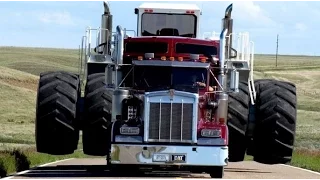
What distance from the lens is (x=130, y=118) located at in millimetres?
23219

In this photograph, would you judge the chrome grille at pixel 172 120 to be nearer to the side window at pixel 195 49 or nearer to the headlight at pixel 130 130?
the headlight at pixel 130 130

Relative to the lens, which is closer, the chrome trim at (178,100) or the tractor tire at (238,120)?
the chrome trim at (178,100)

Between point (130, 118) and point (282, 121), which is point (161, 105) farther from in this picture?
point (282, 121)

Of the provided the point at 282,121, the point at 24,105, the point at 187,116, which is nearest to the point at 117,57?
the point at 187,116

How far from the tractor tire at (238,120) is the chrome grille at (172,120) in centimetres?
243

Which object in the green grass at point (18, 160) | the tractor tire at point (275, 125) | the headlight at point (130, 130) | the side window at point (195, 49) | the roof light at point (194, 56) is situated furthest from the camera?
the green grass at point (18, 160)

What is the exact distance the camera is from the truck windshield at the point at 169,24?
90.3ft

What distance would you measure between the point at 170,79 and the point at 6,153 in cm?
717

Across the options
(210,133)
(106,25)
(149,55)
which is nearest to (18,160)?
(106,25)

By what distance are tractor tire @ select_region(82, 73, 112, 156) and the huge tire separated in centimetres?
36

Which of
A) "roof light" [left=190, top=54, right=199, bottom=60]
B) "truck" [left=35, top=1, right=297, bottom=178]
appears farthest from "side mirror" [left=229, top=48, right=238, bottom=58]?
"roof light" [left=190, top=54, right=199, bottom=60]

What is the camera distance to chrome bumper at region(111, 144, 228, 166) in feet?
73.1

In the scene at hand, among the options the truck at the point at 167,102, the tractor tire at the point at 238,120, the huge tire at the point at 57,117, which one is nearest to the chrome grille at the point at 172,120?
the truck at the point at 167,102

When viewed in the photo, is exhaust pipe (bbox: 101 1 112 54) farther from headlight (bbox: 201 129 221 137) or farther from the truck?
headlight (bbox: 201 129 221 137)
